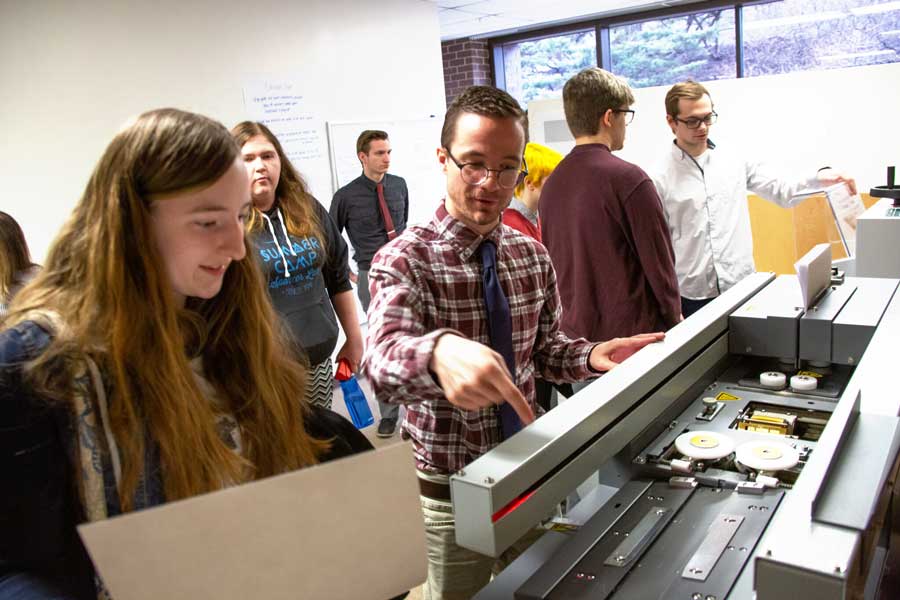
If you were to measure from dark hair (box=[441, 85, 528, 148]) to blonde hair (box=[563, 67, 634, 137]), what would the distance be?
1129 millimetres

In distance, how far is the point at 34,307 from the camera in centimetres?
90

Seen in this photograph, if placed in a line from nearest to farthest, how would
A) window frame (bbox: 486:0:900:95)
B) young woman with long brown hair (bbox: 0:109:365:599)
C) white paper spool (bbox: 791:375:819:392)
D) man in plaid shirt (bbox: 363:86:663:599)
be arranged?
young woman with long brown hair (bbox: 0:109:365:599) → man in plaid shirt (bbox: 363:86:663:599) → white paper spool (bbox: 791:375:819:392) → window frame (bbox: 486:0:900:95)

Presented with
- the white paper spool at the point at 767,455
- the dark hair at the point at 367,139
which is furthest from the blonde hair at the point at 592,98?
the dark hair at the point at 367,139

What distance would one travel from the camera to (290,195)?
2.36 metres

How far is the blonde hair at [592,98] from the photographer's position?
2398mm

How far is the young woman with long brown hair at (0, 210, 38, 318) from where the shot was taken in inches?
94.7

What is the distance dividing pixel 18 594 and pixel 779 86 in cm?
489

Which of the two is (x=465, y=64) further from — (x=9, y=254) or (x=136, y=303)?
(x=136, y=303)

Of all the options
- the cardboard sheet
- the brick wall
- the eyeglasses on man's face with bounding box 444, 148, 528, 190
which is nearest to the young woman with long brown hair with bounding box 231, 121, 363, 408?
the eyeglasses on man's face with bounding box 444, 148, 528, 190

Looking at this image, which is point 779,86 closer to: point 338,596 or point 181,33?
point 181,33

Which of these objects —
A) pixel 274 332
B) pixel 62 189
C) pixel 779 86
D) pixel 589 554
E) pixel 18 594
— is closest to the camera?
pixel 18 594

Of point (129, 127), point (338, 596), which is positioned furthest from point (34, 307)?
point (338, 596)

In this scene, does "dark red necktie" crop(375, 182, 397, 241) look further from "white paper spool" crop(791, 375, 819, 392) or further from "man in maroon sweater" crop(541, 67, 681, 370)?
"white paper spool" crop(791, 375, 819, 392)

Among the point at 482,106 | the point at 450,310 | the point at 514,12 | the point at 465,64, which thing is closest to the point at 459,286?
the point at 450,310
